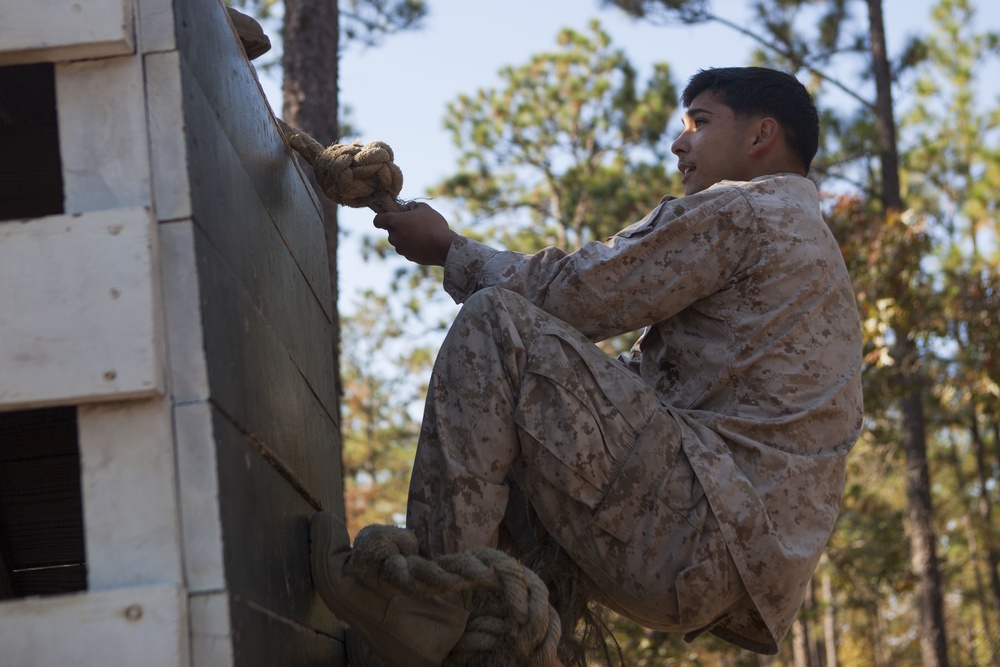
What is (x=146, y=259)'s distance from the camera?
1538 mm

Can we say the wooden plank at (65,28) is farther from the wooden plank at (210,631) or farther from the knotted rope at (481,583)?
the knotted rope at (481,583)

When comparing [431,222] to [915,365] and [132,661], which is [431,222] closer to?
[132,661]

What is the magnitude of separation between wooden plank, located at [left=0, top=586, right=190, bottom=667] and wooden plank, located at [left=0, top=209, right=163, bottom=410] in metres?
0.26

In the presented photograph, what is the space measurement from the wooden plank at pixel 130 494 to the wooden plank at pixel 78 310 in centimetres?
4

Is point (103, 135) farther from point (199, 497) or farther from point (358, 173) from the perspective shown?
point (358, 173)

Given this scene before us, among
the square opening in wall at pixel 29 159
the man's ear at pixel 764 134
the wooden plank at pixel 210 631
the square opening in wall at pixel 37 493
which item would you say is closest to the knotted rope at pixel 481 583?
the wooden plank at pixel 210 631

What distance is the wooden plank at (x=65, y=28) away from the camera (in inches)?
64.0

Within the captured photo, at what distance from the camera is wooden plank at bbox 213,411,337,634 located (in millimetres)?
1587

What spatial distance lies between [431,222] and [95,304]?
4.27ft

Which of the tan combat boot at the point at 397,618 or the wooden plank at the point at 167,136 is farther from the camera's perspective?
the tan combat boot at the point at 397,618

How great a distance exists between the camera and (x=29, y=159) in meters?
2.64

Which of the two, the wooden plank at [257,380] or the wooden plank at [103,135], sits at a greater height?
the wooden plank at [103,135]

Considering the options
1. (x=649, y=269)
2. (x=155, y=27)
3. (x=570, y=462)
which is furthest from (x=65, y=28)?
(x=649, y=269)

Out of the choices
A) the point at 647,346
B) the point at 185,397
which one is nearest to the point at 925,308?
the point at 647,346
